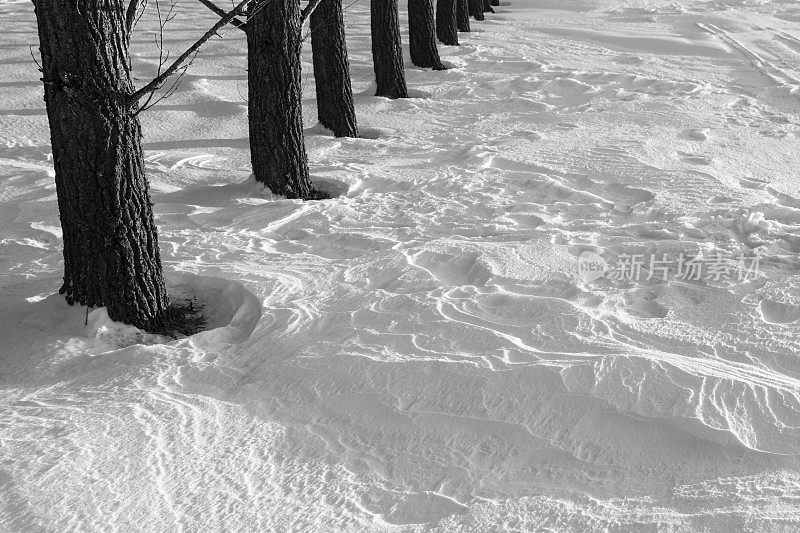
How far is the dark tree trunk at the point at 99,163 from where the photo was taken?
3.30 meters

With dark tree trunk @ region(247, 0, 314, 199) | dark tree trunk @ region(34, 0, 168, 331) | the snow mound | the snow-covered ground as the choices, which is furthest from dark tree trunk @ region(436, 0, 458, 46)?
dark tree trunk @ region(34, 0, 168, 331)

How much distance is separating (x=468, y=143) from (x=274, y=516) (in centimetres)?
535

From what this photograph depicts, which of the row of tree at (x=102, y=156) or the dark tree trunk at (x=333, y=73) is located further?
the dark tree trunk at (x=333, y=73)

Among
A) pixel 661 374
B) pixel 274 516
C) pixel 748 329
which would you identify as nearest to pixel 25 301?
pixel 274 516

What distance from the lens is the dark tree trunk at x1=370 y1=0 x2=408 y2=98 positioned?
9.23 meters

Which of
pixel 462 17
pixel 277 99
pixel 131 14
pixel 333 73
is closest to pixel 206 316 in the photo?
pixel 131 14

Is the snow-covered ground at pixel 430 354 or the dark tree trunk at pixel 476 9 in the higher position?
the dark tree trunk at pixel 476 9

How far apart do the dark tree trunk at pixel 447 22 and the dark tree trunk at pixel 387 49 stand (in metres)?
3.79

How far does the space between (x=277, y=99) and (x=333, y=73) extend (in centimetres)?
209

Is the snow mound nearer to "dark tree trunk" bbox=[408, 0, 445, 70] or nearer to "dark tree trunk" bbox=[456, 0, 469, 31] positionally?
"dark tree trunk" bbox=[408, 0, 445, 70]

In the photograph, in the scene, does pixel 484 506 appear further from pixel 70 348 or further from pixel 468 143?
pixel 468 143

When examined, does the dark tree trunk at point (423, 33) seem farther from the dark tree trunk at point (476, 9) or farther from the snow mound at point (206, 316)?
the snow mound at point (206, 316)

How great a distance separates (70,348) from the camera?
138 inches

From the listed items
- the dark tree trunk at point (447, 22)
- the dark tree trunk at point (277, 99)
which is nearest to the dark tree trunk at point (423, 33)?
the dark tree trunk at point (447, 22)
